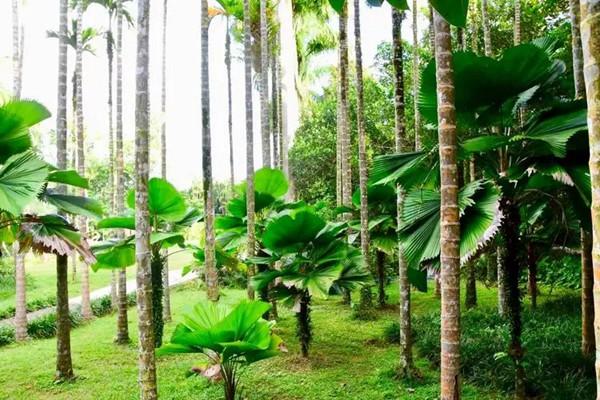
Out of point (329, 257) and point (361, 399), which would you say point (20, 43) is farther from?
point (361, 399)

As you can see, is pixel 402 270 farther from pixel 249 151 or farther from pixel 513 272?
pixel 249 151

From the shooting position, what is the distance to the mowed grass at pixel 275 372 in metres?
6.57

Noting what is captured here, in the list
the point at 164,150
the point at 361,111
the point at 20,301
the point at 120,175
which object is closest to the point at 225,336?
the point at 361,111

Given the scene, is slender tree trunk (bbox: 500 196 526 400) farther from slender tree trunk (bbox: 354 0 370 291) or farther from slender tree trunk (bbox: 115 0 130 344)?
slender tree trunk (bbox: 115 0 130 344)

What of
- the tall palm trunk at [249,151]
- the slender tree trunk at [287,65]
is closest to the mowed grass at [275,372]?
the tall palm trunk at [249,151]

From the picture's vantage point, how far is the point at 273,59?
53.4ft

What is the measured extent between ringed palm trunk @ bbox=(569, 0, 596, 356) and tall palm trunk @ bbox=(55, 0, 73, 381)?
703 centimetres

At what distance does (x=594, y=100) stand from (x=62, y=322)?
7.74m

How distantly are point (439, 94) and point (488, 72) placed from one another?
3.11 ft

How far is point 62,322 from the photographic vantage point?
303 inches

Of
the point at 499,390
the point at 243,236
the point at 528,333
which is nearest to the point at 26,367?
the point at 243,236

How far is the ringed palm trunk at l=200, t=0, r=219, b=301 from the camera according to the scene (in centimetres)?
795

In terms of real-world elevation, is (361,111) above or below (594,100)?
above

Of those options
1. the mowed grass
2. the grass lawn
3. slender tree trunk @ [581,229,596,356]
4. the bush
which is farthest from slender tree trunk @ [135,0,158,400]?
the grass lawn
